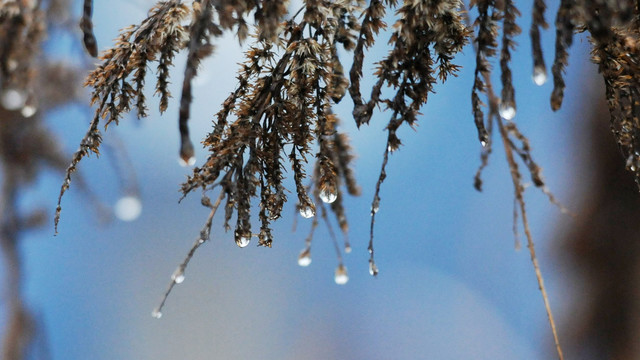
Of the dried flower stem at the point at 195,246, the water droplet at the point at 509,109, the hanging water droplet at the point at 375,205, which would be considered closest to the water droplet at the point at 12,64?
the dried flower stem at the point at 195,246

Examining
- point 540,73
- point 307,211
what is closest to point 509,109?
point 540,73

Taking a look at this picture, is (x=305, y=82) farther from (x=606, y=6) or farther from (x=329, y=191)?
(x=606, y=6)

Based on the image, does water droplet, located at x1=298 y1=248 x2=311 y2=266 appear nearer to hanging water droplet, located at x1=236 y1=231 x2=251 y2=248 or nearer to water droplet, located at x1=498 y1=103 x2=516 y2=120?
hanging water droplet, located at x1=236 y1=231 x2=251 y2=248

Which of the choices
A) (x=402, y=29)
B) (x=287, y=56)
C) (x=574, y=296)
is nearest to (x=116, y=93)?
(x=287, y=56)

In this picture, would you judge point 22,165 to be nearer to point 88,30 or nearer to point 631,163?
point 88,30

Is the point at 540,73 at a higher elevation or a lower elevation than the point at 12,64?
lower
